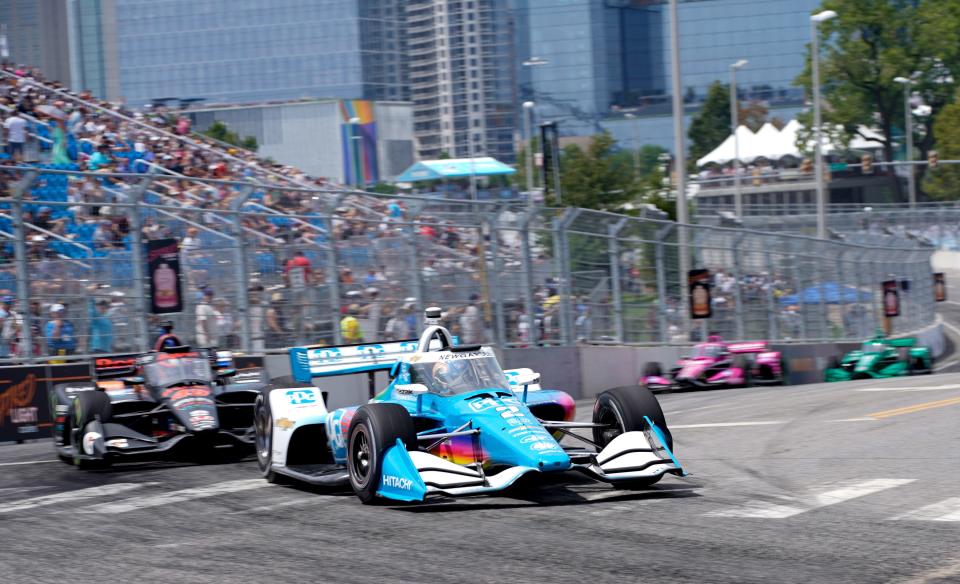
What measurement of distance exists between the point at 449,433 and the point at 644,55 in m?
163

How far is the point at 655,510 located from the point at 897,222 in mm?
61097

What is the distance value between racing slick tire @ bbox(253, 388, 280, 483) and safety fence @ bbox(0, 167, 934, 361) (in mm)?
4544

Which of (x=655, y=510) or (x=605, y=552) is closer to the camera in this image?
(x=605, y=552)

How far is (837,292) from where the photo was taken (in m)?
33.6

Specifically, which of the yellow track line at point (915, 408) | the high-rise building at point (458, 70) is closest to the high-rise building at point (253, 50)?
the high-rise building at point (458, 70)

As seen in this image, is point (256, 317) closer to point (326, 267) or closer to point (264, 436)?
point (326, 267)

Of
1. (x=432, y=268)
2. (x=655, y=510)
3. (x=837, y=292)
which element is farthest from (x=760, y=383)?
(x=655, y=510)

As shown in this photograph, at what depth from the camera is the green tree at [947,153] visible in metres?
74.4

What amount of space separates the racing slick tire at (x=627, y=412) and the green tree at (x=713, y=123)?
111496 mm

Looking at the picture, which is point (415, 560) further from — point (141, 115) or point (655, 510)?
point (141, 115)

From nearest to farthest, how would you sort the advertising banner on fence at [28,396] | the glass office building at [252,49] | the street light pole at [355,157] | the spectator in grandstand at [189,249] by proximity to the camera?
the advertising banner on fence at [28,396]
the spectator in grandstand at [189,249]
the street light pole at [355,157]
the glass office building at [252,49]

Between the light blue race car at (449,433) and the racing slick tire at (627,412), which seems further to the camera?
the racing slick tire at (627,412)

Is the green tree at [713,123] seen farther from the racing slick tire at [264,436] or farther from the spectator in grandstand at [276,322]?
the racing slick tire at [264,436]

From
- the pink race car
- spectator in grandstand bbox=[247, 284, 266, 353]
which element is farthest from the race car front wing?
the pink race car
